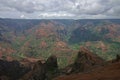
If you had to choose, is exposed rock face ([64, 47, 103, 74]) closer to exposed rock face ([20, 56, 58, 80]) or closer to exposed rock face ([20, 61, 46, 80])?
exposed rock face ([20, 56, 58, 80])

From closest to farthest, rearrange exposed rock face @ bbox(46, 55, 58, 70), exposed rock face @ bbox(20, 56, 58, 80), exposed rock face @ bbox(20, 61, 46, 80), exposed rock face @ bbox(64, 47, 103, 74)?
exposed rock face @ bbox(64, 47, 103, 74) < exposed rock face @ bbox(20, 56, 58, 80) < exposed rock face @ bbox(20, 61, 46, 80) < exposed rock face @ bbox(46, 55, 58, 70)

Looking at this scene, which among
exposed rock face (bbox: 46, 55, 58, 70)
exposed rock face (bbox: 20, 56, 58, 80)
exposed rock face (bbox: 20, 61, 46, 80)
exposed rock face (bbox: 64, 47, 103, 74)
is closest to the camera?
exposed rock face (bbox: 64, 47, 103, 74)

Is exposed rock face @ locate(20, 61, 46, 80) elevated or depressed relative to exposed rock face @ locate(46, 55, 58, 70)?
depressed

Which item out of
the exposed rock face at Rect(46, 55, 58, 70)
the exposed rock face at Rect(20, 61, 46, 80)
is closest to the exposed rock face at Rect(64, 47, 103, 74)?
the exposed rock face at Rect(46, 55, 58, 70)

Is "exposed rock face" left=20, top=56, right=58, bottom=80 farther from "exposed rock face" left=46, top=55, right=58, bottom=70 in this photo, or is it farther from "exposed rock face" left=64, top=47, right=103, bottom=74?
"exposed rock face" left=64, top=47, right=103, bottom=74

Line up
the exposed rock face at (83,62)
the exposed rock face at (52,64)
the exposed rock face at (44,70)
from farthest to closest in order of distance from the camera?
the exposed rock face at (52,64) < the exposed rock face at (44,70) < the exposed rock face at (83,62)

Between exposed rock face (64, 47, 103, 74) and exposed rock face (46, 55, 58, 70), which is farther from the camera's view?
exposed rock face (46, 55, 58, 70)

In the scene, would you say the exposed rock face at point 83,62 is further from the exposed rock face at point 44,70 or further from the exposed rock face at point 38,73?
the exposed rock face at point 38,73

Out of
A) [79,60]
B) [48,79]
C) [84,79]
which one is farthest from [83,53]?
[84,79]

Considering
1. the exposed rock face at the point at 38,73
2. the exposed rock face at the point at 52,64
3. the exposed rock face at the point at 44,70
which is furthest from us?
the exposed rock face at the point at 52,64

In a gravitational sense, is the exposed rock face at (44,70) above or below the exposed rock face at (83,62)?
below

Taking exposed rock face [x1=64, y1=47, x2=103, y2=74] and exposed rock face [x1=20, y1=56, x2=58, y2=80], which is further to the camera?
exposed rock face [x1=20, y1=56, x2=58, y2=80]

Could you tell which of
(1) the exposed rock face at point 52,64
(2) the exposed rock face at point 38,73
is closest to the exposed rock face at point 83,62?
(1) the exposed rock face at point 52,64
